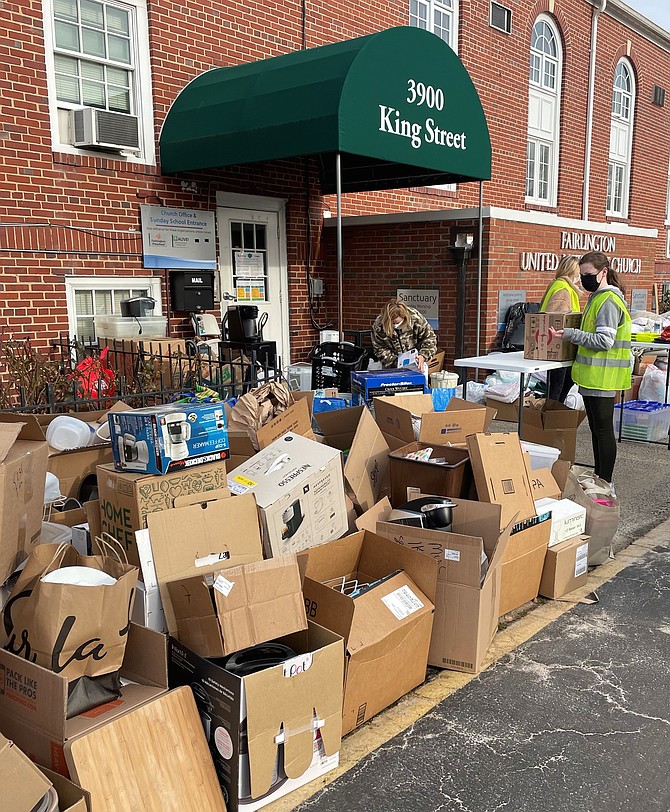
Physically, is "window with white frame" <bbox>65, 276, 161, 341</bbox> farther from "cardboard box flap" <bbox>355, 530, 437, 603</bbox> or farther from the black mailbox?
"cardboard box flap" <bbox>355, 530, 437, 603</bbox>

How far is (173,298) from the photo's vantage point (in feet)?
28.2

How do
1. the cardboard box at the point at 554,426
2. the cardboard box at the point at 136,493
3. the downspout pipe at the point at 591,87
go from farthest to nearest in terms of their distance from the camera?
the downspout pipe at the point at 591,87, the cardboard box at the point at 554,426, the cardboard box at the point at 136,493

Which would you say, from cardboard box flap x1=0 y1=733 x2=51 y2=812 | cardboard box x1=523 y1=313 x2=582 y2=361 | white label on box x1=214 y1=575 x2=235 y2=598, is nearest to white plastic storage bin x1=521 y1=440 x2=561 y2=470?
cardboard box x1=523 y1=313 x2=582 y2=361

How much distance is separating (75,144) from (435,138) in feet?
12.8

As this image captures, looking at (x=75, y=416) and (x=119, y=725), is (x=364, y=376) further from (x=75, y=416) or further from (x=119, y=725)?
(x=119, y=725)

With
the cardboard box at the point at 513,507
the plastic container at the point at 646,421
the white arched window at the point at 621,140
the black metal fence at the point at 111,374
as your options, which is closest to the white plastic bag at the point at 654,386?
the plastic container at the point at 646,421

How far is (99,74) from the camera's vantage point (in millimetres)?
7742

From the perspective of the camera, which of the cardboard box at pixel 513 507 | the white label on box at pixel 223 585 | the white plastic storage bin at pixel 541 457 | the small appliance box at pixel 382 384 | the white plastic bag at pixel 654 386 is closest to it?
the white label on box at pixel 223 585

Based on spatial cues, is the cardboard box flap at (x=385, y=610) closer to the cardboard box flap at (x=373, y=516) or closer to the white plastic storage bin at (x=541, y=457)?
Answer: the cardboard box flap at (x=373, y=516)

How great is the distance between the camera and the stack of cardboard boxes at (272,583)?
2.50 m

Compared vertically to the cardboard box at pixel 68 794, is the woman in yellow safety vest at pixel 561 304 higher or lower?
higher

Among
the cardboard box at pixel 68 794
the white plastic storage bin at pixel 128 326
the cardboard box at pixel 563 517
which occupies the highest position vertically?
the white plastic storage bin at pixel 128 326

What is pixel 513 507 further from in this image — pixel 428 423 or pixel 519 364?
pixel 519 364

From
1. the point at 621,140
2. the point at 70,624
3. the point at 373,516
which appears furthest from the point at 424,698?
the point at 621,140
